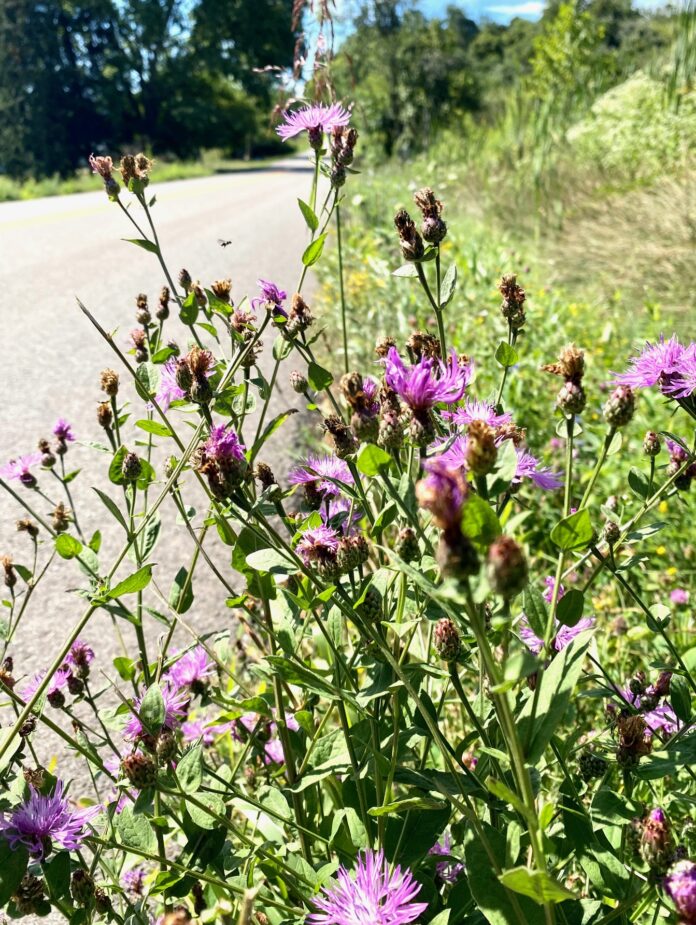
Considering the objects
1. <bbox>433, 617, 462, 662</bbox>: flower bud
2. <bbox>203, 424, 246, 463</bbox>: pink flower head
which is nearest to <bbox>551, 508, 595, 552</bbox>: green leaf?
<bbox>433, 617, 462, 662</bbox>: flower bud

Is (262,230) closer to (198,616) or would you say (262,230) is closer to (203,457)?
(198,616)

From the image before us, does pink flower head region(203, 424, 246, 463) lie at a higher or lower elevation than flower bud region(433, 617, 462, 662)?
higher

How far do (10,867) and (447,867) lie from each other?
547mm

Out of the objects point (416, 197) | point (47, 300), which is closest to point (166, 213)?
point (47, 300)

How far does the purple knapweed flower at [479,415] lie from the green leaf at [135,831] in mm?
599

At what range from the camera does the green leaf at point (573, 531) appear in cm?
77

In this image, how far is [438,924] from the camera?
2.61 feet

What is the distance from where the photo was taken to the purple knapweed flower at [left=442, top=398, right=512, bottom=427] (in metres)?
0.93

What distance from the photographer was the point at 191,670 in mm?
1285

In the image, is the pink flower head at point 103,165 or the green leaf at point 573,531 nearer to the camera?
the green leaf at point 573,531

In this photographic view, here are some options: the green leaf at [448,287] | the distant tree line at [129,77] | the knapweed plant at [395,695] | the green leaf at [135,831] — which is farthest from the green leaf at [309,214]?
the distant tree line at [129,77]

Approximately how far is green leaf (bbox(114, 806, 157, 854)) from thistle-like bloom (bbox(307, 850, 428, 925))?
0.72 ft

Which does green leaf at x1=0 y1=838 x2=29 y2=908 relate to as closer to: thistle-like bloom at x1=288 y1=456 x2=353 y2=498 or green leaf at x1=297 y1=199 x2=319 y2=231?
thistle-like bloom at x1=288 y1=456 x2=353 y2=498

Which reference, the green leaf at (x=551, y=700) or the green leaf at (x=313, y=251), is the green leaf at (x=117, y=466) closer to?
the green leaf at (x=313, y=251)
